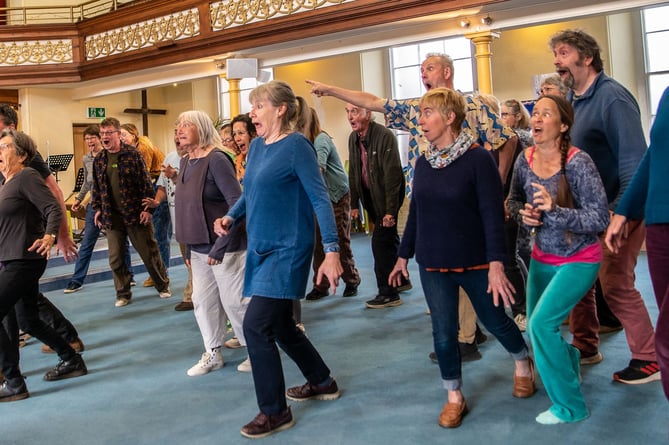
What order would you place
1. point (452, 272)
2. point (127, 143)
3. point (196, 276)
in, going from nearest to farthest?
1. point (452, 272)
2. point (196, 276)
3. point (127, 143)

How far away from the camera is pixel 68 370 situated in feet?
12.7

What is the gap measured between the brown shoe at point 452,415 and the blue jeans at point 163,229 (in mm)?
4463

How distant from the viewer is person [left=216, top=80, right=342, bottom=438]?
2.76 m

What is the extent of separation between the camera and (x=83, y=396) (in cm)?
354

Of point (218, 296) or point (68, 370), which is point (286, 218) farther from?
point (68, 370)

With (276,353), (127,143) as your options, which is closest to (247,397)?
(276,353)

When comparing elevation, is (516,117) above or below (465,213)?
above

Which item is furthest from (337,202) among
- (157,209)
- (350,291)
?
(157,209)

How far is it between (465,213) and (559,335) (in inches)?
23.8

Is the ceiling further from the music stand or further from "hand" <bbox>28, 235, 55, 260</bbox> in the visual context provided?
"hand" <bbox>28, 235, 55, 260</bbox>

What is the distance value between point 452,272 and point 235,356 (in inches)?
72.1

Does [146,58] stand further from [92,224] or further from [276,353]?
[276,353]

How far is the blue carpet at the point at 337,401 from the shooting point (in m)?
2.71

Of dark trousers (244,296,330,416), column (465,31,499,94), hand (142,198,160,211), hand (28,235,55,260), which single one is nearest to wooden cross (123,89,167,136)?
column (465,31,499,94)
